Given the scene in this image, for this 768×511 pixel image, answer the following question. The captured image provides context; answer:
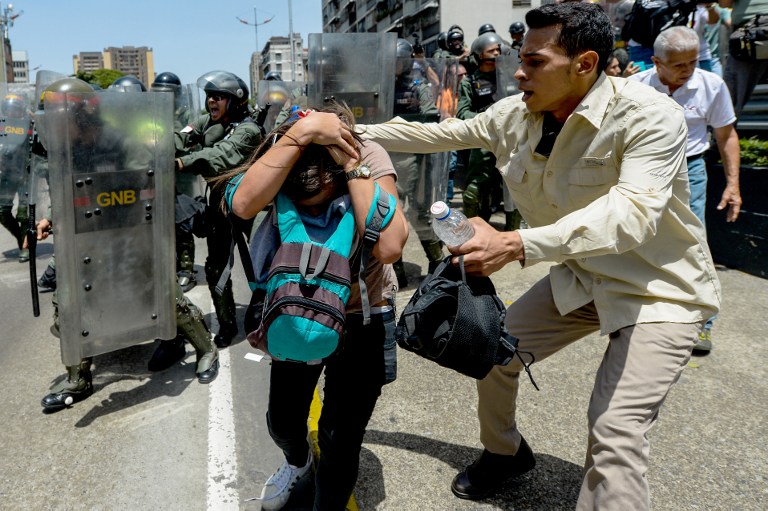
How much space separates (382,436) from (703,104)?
116 inches

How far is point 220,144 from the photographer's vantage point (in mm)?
4254

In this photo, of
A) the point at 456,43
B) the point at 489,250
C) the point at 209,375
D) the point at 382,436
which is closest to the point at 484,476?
the point at 382,436

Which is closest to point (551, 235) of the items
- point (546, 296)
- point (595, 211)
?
point (595, 211)

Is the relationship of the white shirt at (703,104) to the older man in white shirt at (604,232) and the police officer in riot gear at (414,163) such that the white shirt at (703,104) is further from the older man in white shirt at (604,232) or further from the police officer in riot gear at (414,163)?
the older man in white shirt at (604,232)

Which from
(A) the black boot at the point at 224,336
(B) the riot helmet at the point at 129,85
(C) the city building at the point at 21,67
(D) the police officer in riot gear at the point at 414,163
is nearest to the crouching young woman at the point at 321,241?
(A) the black boot at the point at 224,336

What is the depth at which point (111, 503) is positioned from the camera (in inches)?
104

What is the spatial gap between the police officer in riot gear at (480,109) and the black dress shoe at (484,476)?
11.8 feet

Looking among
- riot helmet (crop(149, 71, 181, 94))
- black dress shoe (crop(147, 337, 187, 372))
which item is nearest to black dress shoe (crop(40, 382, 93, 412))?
black dress shoe (crop(147, 337, 187, 372))

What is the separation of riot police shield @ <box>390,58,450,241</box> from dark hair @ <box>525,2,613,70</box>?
129 inches

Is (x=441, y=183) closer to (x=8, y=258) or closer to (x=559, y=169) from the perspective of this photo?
(x=559, y=169)

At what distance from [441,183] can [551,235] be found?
156 inches

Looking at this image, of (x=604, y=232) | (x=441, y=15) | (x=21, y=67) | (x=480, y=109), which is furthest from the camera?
(x=21, y=67)

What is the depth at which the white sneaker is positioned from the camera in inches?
99.3

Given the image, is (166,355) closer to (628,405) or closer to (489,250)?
(489,250)
